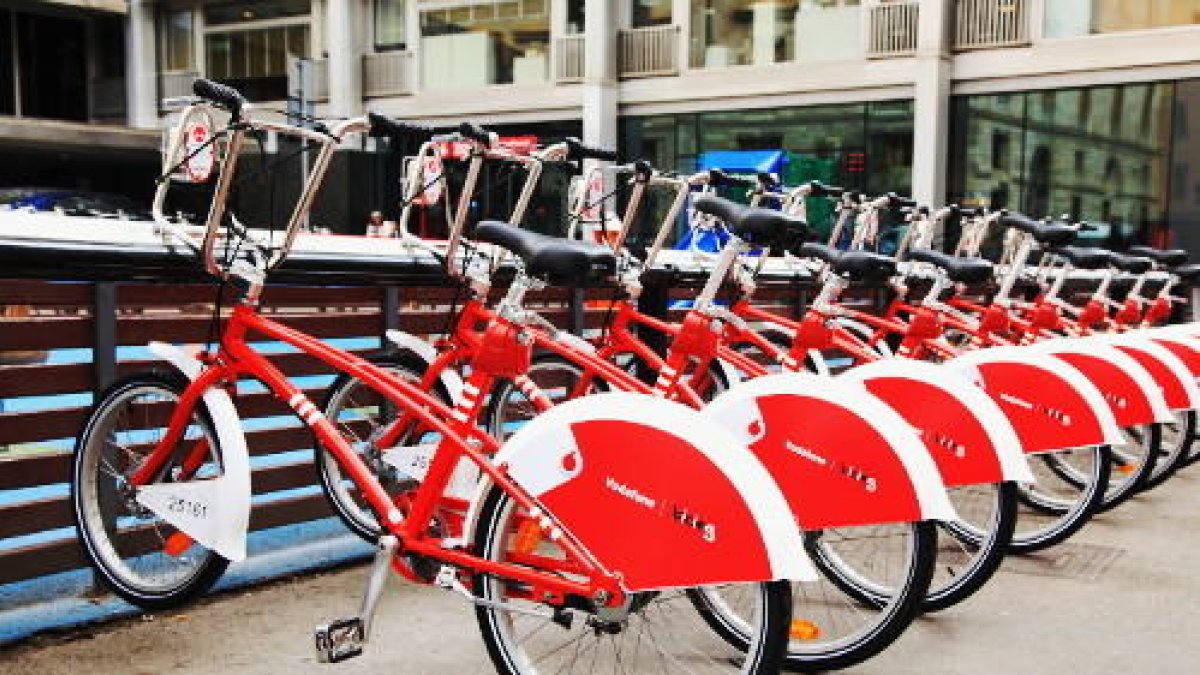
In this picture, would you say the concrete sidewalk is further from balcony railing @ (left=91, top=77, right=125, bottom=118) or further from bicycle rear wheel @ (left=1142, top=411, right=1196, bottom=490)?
balcony railing @ (left=91, top=77, right=125, bottom=118)

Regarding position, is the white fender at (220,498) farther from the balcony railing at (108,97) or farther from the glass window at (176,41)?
the balcony railing at (108,97)

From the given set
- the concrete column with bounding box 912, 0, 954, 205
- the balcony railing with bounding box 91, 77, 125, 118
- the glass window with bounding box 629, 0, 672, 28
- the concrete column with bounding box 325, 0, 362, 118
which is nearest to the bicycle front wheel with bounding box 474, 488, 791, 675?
the concrete column with bounding box 912, 0, 954, 205

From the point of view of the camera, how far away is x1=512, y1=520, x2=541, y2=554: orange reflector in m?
3.07

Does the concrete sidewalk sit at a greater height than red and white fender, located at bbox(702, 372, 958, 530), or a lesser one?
lesser

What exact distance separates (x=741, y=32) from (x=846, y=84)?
2758 mm

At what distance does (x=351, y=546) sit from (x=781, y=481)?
7.32 ft

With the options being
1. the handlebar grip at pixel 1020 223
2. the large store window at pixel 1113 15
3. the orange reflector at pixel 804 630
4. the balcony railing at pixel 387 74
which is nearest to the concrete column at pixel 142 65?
the balcony railing at pixel 387 74

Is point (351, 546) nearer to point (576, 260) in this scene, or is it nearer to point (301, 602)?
point (301, 602)

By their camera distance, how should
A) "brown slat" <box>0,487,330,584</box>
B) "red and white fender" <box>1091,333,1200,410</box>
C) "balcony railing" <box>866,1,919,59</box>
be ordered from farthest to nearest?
"balcony railing" <box>866,1,919,59</box> → "red and white fender" <box>1091,333,1200,410</box> → "brown slat" <box>0,487,330,584</box>

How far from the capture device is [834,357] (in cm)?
795

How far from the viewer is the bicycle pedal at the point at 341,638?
3.25m

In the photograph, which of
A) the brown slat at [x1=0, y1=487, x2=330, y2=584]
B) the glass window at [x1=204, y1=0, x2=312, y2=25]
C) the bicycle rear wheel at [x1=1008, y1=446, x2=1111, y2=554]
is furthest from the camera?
the glass window at [x1=204, y1=0, x2=312, y2=25]

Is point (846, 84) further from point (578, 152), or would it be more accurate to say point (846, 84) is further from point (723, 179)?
point (578, 152)

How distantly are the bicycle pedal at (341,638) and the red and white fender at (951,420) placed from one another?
1879 mm
